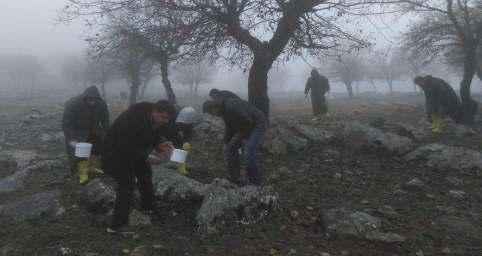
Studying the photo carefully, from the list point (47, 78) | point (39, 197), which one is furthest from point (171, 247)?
point (47, 78)

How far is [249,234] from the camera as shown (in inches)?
203

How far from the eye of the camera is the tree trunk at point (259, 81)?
9484 mm

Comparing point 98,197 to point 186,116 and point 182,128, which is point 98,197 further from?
point 186,116

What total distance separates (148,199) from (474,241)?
13.1ft

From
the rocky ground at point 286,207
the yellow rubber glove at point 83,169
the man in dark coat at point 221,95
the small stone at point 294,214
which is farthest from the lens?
the yellow rubber glove at point 83,169

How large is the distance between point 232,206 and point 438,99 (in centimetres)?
759

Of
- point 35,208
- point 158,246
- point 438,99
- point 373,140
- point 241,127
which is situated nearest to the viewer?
point 158,246

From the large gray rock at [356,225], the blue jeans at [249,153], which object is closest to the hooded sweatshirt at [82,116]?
the blue jeans at [249,153]

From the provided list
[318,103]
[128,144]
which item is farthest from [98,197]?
[318,103]

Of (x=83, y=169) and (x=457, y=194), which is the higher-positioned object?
(x=83, y=169)

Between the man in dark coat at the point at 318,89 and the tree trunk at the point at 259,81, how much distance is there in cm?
423

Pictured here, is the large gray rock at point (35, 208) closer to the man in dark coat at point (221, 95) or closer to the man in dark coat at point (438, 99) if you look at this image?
the man in dark coat at point (221, 95)

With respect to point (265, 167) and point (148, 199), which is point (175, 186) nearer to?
point (148, 199)

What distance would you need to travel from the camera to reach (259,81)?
31.4 ft
